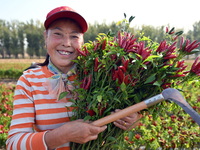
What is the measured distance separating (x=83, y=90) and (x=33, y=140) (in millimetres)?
398

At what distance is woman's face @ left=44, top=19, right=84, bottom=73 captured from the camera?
1.25m

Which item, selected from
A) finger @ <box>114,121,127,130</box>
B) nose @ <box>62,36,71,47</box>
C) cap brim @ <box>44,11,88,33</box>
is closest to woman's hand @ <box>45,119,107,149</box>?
finger @ <box>114,121,127,130</box>

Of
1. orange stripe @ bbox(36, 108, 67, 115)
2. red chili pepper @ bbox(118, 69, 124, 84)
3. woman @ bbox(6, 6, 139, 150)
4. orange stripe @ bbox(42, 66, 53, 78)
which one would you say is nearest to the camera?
red chili pepper @ bbox(118, 69, 124, 84)

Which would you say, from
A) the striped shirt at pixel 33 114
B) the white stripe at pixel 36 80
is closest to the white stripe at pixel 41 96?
the striped shirt at pixel 33 114

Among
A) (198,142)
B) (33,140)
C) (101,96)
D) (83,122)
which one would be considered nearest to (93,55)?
(101,96)

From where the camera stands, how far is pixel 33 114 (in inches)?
46.0

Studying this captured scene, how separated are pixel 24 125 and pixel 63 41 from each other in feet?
1.91

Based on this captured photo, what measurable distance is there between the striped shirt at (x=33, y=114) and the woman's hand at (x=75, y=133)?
55 mm

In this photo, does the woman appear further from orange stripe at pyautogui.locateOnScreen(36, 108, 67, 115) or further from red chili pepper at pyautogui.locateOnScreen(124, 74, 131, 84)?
red chili pepper at pyautogui.locateOnScreen(124, 74, 131, 84)

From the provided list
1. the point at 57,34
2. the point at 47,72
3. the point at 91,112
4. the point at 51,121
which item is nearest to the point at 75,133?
the point at 91,112

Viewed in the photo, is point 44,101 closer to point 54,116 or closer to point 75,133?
point 54,116

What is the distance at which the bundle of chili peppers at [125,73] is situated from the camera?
0.96 metres

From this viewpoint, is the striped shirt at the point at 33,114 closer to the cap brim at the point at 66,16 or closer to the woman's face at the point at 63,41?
the woman's face at the point at 63,41

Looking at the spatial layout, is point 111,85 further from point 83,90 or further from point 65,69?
point 65,69
